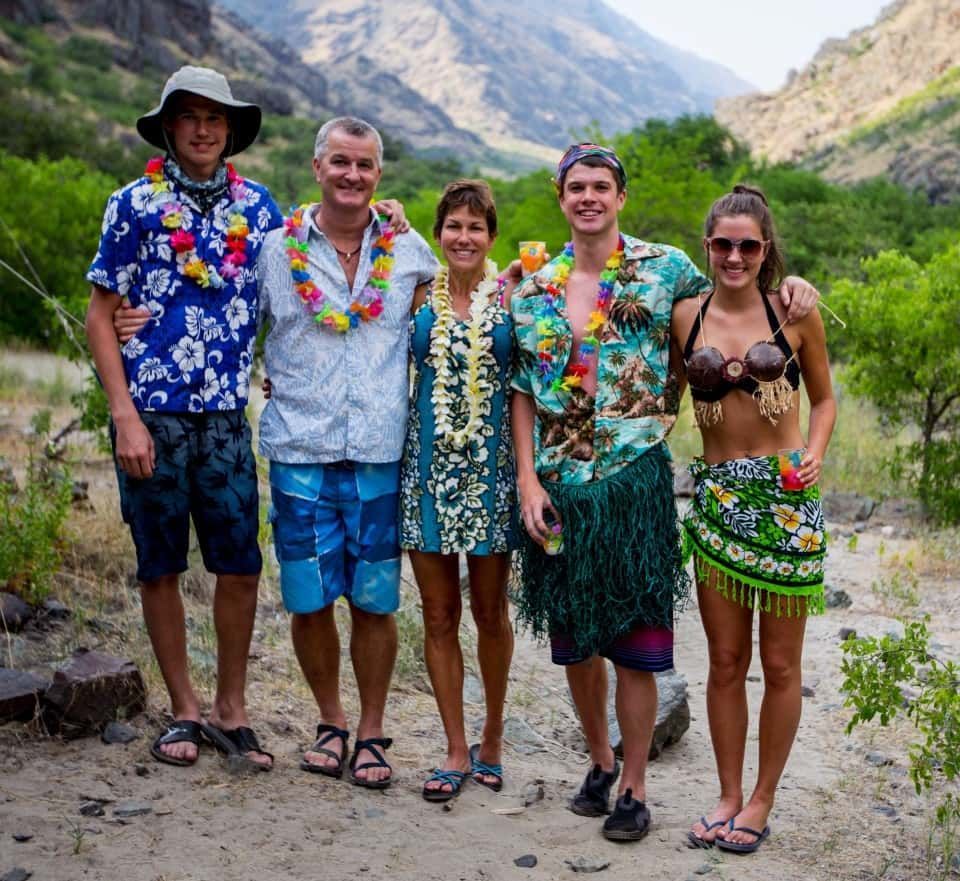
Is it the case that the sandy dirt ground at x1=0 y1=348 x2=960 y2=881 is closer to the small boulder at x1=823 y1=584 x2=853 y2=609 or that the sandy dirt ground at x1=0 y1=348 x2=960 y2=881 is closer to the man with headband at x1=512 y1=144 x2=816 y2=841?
the man with headband at x1=512 y1=144 x2=816 y2=841

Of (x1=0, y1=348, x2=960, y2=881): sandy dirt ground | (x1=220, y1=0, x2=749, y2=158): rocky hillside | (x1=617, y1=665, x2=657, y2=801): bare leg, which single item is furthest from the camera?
(x1=220, y1=0, x2=749, y2=158): rocky hillside

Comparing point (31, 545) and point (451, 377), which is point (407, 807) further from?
point (31, 545)

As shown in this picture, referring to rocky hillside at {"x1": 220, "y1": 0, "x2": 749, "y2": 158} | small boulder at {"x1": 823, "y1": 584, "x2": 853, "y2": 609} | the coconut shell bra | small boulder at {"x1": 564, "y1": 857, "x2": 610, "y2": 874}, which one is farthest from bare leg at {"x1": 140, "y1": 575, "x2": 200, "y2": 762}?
rocky hillside at {"x1": 220, "y1": 0, "x2": 749, "y2": 158}

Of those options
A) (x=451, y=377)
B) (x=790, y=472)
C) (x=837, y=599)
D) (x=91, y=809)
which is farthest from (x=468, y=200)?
(x=837, y=599)

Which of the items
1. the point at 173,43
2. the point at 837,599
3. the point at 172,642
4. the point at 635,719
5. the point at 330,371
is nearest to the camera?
the point at 635,719

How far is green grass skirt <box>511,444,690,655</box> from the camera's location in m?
3.84

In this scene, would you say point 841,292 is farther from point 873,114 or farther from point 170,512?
point 873,114

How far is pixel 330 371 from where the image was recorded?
411cm

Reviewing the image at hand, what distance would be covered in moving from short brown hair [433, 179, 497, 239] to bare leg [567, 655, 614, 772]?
5.19 feet

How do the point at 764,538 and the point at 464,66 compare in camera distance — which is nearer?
the point at 764,538

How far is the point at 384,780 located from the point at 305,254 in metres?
1.91

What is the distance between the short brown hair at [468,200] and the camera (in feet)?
13.5

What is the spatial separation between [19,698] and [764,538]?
2.79m

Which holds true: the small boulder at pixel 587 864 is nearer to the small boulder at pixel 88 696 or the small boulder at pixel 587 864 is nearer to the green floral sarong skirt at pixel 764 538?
the green floral sarong skirt at pixel 764 538
